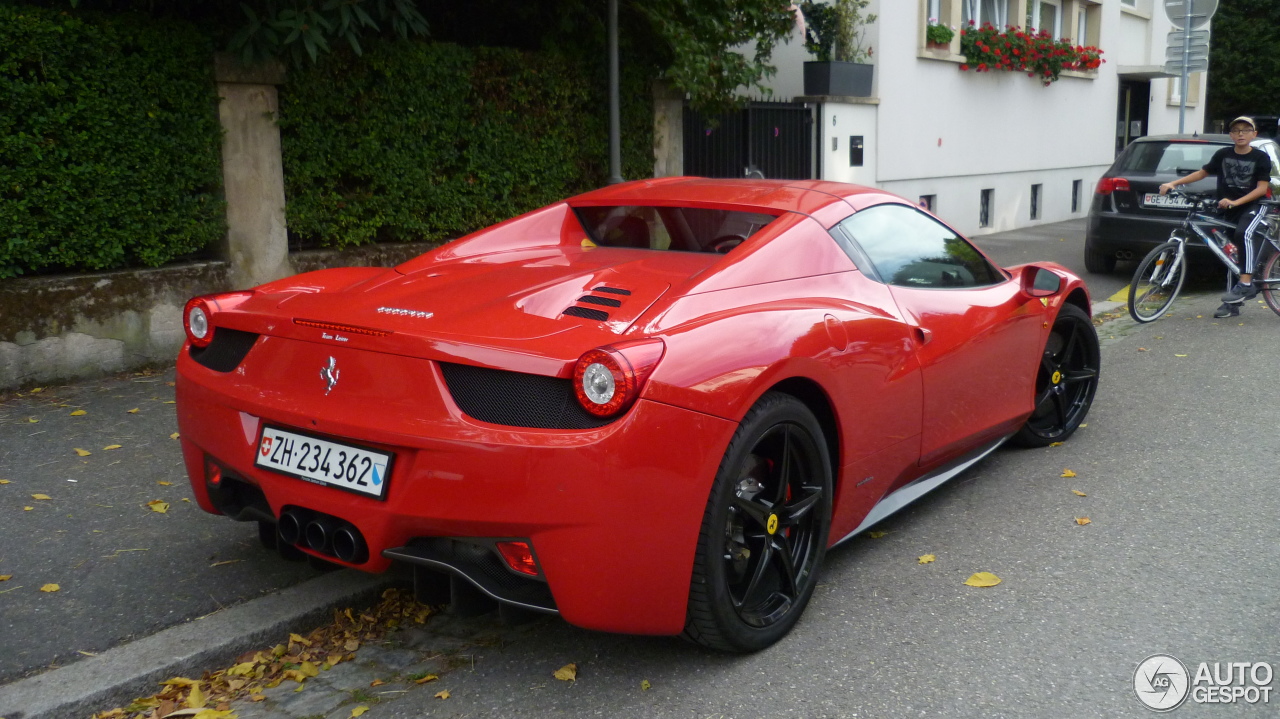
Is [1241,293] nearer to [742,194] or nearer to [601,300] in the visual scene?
[742,194]

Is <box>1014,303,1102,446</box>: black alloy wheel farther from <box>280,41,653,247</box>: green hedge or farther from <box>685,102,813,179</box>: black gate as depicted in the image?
<box>685,102,813,179</box>: black gate

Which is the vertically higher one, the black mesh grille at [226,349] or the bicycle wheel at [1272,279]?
the black mesh grille at [226,349]

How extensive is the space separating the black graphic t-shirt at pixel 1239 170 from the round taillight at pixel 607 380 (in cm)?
870

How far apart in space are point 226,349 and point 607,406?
1.39m

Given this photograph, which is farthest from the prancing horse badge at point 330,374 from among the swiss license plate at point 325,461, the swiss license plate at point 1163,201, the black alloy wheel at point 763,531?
the swiss license plate at point 1163,201

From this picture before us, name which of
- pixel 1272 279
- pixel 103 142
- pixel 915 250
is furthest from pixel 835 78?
pixel 915 250

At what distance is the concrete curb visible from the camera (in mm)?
3051

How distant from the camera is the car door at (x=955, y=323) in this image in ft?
13.7

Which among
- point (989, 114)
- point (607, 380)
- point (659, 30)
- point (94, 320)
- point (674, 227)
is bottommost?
point (94, 320)

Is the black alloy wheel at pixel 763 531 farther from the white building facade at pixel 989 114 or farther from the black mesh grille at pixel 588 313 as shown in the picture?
the white building facade at pixel 989 114

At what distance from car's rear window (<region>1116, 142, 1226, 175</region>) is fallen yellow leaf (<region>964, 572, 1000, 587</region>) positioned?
28.2ft

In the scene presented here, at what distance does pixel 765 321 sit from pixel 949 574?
131 centimetres

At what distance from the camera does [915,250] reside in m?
4.45

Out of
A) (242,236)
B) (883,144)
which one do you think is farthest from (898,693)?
(883,144)
